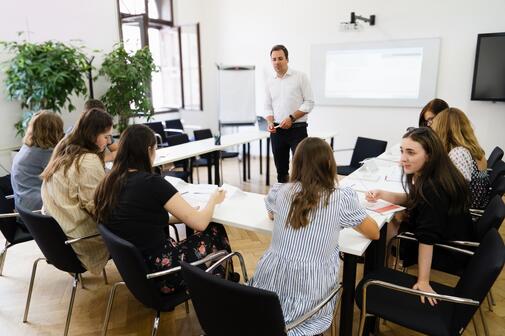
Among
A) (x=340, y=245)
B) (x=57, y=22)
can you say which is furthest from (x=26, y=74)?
(x=340, y=245)

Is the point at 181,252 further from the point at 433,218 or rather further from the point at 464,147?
the point at 464,147

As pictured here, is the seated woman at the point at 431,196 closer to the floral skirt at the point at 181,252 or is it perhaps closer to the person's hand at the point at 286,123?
the floral skirt at the point at 181,252

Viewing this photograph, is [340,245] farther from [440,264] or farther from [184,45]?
[184,45]

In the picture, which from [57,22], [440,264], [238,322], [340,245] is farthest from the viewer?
[57,22]

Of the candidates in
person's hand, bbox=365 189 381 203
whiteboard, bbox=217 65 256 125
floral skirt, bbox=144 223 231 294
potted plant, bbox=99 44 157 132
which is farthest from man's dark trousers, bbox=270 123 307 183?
whiteboard, bbox=217 65 256 125

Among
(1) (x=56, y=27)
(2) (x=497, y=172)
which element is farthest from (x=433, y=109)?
(1) (x=56, y=27)

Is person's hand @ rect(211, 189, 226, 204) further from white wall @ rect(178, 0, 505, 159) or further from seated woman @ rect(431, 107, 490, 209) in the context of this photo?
white wall @ rect(178, 0, 505, 159)

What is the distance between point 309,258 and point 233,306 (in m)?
0.44

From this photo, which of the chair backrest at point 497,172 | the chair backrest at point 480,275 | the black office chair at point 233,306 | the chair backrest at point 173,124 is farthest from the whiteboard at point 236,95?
the black office chair at point 233,306

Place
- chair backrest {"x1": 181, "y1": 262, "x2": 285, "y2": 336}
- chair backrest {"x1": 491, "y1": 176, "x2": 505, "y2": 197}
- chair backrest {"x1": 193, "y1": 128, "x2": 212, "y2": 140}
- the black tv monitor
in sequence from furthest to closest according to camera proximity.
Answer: chair backrest {"x1": 193, "y1": 128, "x2": 212, "y2": 140} → the black tv monitor → chair backrest {"x1": 491, "y1": 176, "x2": 505, "y2": 197} → chair backrest {"x1": 181, "y1": 262, "x2": 285, "y2": 336}

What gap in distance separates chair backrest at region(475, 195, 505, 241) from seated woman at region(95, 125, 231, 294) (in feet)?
4.55

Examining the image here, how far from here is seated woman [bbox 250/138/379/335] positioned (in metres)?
1.46

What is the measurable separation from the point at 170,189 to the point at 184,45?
19.0 feet

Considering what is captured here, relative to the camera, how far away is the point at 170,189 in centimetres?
171
